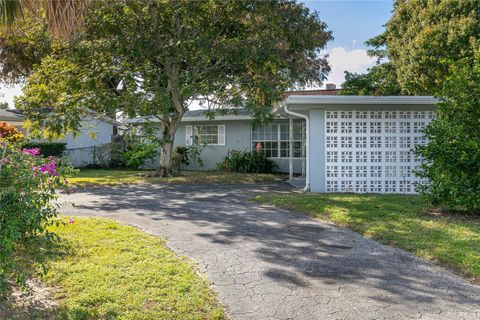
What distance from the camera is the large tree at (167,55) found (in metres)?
13.5

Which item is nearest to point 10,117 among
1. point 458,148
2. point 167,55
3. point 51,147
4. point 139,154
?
point 51,147

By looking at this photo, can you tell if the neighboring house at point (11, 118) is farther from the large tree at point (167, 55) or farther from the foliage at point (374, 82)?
the foliage at point (374, 82)

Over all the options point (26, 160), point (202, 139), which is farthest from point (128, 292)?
point (202, 139)

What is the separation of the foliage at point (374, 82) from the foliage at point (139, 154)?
11.8 metres

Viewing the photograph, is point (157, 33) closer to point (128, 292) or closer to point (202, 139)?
point (202, 139)

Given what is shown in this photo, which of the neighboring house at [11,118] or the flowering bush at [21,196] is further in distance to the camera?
the neighboring house at [11,118]

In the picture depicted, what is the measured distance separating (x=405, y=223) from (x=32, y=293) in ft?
20.8

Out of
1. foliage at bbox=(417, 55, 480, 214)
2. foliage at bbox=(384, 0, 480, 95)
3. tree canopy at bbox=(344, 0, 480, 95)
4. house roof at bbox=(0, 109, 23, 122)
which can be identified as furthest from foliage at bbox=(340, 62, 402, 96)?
house roof at bbox=(0, 109, 23, 122)

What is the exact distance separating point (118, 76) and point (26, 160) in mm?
11174

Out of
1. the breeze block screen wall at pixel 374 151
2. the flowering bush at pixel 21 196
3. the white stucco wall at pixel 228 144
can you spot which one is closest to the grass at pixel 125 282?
the flowering bush at pixel 21 196

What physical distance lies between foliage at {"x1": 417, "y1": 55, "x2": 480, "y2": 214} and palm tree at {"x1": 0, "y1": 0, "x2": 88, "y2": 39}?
7276 millimetres

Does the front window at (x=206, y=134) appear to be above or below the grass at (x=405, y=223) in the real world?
above

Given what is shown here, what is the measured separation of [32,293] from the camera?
4012 mm

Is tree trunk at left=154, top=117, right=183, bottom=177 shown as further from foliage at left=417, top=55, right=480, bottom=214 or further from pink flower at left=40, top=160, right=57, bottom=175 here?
pink flower at left=40, top=160, right=57, bottom=175
